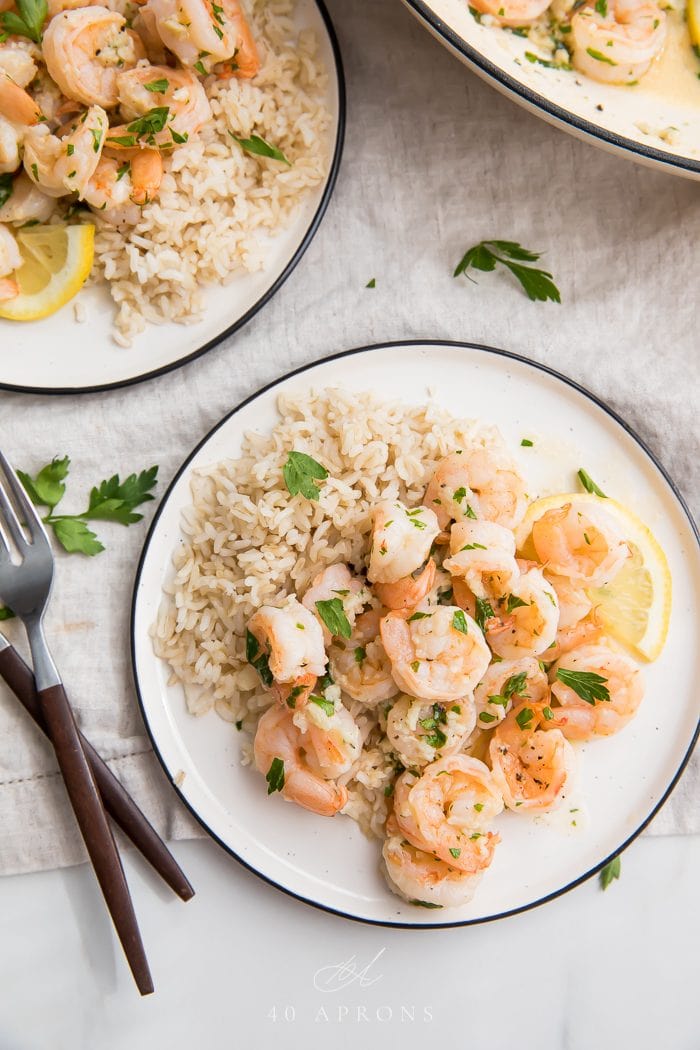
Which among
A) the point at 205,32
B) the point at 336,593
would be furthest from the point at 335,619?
the point at 205,32

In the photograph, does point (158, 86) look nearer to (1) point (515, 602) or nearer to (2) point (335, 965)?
(1) point (515, 602)

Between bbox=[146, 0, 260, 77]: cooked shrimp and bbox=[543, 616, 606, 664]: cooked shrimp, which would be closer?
bbox=[146, 0, 260, 77]: cooked shrimp

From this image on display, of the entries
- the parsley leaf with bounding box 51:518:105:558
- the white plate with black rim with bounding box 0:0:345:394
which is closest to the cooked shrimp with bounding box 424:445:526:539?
the white plate with black rim with bounding box 0:0:345:394

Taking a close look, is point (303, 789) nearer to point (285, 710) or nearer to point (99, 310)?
point (285, 710)

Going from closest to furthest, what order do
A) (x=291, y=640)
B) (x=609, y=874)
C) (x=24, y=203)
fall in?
(x=291, y=640)
(x=24, y=203)
(x=609, y=874)

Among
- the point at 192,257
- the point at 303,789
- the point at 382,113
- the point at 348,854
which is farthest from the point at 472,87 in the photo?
the point at 348,854

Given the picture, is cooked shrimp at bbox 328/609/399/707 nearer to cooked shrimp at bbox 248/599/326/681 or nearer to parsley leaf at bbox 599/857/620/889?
cooked shrimp at bbox 248/599/326/681
